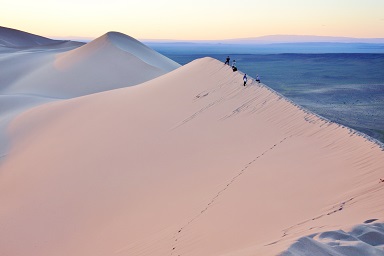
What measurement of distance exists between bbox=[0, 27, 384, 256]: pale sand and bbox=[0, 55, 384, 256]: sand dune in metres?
0.03

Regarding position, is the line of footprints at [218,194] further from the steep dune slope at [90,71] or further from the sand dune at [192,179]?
the steep dune slope at [90,71]

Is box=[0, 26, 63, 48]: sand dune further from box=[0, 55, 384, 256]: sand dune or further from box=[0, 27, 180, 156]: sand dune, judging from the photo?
box=[0, 55, 384, 256]: sand dune

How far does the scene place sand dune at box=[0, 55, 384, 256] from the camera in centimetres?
512

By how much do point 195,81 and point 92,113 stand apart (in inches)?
153

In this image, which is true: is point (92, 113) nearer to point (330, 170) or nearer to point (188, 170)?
point (188, 170)

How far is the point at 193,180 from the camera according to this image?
7.37m

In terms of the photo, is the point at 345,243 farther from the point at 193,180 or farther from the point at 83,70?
the point at 83,70

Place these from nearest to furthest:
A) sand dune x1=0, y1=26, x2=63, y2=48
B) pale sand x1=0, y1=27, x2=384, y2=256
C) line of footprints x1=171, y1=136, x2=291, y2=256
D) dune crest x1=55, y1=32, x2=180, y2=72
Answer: pale sand x1=0, y1=27, x2=384, y2=256
line of footprints x1=171, y1=136, x2=291, y2=256
dune crest x1=55, y1=32, x2=180, y2=72
sand dune x1=0, y1=26, x2=63, y2=48

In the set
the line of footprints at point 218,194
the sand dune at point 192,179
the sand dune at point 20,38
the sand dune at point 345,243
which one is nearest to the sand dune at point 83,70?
the sand dune at point 192,179

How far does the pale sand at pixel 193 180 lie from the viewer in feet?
16.7

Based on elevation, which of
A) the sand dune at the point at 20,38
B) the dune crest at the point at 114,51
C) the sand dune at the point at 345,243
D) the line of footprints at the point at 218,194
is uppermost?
the sand dune at the point at 20,38

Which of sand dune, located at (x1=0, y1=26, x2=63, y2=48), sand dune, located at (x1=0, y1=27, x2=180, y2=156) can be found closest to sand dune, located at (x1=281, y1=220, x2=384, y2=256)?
sand dune, located at (x1=0, y1=27, x2=180, y2=156)

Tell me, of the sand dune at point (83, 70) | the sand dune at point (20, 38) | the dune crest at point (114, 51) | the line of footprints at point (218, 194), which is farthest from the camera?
the sand dune at point (20, 38)

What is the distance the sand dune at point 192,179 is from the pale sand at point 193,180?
3 centimetres
